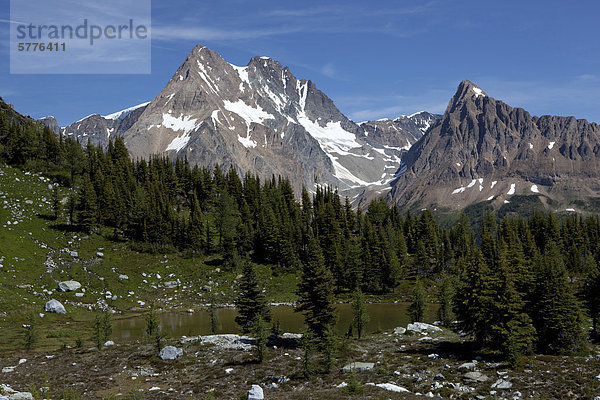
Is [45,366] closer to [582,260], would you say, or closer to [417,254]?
[417,254]

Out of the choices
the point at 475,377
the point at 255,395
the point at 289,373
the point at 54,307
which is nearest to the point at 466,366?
the point at 475,377

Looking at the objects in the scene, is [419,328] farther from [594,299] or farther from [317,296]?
[594,299]

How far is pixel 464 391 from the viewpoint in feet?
105

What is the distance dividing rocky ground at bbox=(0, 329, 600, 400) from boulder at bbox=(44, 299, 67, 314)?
3425 cm

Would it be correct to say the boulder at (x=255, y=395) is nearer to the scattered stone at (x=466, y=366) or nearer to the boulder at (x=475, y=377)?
the boulder at (x=475, y=377)

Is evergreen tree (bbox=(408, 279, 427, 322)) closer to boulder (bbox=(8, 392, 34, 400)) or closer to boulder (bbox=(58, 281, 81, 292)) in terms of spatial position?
boulder (bbox=(8, 392, 34, 400))

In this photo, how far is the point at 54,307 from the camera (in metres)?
83.3

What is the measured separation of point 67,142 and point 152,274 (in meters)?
79.0

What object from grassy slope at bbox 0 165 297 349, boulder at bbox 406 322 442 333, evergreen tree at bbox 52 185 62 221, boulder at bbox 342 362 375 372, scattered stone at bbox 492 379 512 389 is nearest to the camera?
scattered stone at bbox 492 379 512 389

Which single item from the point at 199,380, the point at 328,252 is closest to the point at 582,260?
the point at 328,252

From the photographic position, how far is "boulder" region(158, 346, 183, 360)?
46.4 meters

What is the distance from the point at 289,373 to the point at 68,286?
7462cm

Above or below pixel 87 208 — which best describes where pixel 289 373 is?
below

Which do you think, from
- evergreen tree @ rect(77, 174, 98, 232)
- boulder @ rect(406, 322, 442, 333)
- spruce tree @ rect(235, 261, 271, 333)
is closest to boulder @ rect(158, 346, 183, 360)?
spruce tree @ rect(235, 261, 271, 333)
